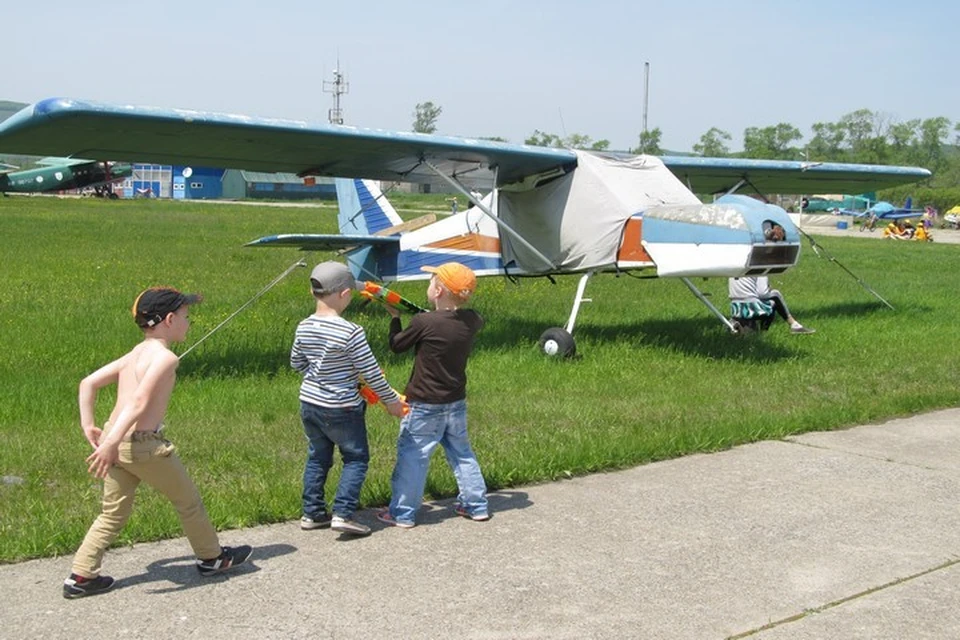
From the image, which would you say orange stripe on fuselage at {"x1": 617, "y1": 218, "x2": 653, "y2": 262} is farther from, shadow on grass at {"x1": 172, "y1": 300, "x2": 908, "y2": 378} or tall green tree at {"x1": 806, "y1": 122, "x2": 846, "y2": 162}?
tall green tree at {"x1": 806, "y1": 122, "x2": 846, "y2": 162}

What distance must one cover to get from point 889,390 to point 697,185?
6.48 metres

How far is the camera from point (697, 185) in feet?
48.5

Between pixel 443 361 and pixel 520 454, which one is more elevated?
pixel 443 361

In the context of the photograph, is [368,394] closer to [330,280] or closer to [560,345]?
[330,280]

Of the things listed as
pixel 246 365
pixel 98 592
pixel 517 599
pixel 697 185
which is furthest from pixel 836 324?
pixel 98 592

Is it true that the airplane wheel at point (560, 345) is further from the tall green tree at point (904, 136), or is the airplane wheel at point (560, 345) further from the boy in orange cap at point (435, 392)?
the tall green tree at point (904, 136)

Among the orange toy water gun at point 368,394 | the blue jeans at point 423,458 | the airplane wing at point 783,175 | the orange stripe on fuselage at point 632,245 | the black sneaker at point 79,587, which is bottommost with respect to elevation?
the black sneaker at point 79,587

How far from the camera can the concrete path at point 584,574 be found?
386cm

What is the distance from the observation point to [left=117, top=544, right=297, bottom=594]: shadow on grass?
422 centimetres

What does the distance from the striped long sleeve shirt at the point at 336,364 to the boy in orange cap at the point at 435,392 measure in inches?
12.1

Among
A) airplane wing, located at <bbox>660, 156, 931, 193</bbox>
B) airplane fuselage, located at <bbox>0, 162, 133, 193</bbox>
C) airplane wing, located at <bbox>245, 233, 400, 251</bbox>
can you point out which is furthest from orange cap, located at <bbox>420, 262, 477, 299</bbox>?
airplane fuselage, located at <bbox>0, 162, 133, 193</bbox>

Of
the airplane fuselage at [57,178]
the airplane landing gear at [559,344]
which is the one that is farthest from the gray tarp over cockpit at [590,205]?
the airplane fuselage at [57,178]

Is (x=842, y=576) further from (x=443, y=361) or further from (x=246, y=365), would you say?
(x=246, y=365)

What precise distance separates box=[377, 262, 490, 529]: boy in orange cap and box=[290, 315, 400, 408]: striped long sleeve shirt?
31 cm
